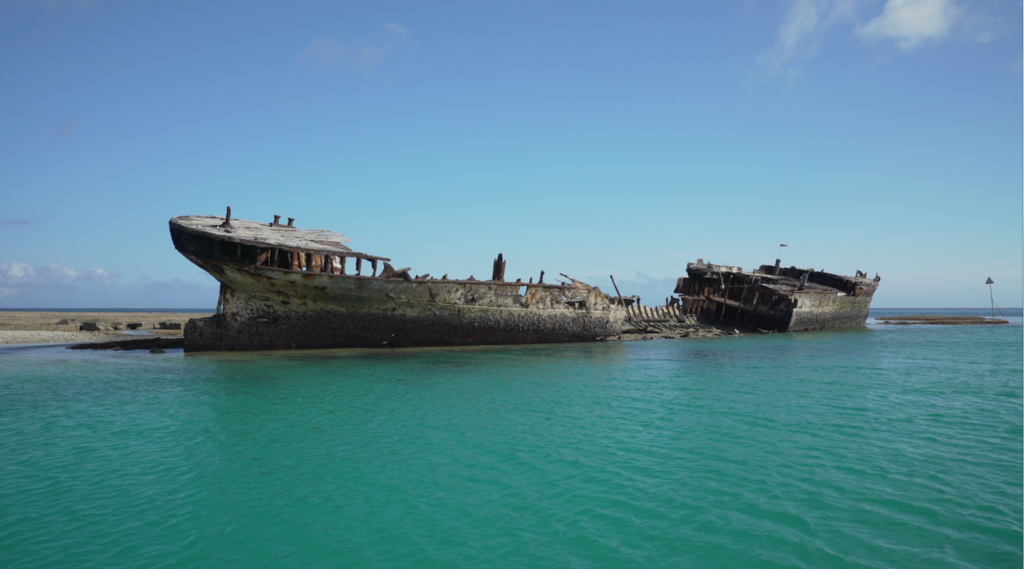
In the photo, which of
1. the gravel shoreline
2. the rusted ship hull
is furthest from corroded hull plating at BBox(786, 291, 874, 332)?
the gravel shoreline

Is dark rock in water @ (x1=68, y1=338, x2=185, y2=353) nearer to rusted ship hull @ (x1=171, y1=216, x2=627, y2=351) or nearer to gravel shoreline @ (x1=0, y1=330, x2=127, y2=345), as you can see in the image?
gravel shoreline @ (x1=0, y1=330, x2=127, y2=345)

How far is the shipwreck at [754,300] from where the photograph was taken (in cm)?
3027

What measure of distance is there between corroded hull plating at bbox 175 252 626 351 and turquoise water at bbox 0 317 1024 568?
13.4 ft

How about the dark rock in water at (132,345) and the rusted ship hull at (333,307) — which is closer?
the rusted ship hull at (333,307)

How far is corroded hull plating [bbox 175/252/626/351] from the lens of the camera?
55.2ft

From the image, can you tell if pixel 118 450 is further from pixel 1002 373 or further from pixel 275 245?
pixel 1002 373

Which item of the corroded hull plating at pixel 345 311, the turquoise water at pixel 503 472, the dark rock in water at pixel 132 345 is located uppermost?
the corroded hull plating at pixel 345 311


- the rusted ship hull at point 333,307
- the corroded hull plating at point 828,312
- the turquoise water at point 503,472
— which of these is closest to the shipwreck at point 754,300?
the corroded hull plating at point 828,312

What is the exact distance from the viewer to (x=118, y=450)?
7.38 m

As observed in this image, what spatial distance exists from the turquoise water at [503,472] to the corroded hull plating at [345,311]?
4082mm

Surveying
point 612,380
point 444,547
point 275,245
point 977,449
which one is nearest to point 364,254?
point 275,245

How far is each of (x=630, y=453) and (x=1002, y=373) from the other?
554 inches

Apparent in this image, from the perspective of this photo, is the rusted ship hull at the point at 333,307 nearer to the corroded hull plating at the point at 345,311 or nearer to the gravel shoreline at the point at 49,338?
the corroded hull plating at the point at 345,311

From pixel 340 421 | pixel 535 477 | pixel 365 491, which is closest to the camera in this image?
pixel 365 491
